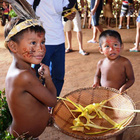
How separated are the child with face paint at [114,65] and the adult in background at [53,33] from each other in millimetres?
451

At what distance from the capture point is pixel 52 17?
86.7 inches

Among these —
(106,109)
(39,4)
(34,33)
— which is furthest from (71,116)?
(39,4)

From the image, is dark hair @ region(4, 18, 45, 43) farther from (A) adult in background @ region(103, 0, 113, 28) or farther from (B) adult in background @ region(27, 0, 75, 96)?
(A) adult in background @ region(103, 0, 113, 28)

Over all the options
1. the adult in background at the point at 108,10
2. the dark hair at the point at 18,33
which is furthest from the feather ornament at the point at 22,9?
the adult in background at the point at 108,10

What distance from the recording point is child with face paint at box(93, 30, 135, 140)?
209 centimetres

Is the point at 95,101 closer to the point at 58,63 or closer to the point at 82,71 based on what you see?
the point at 58,63

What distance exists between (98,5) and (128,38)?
5.01 ft

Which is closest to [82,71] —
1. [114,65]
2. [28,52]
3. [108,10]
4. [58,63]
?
[58,63]

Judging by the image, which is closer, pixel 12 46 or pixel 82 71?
pixel 12 46

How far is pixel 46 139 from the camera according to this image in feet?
7.20

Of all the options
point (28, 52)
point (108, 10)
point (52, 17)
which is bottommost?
point (28, 52)

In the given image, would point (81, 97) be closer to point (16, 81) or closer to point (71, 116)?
point (71, 116)

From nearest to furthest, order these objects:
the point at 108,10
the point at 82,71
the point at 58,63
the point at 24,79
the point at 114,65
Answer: the point at 24,79 → the point at 114,65 → the point at 58,63 → the point at 82,71 → the point at 108,10

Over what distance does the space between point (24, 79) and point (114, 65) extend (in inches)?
45.1
